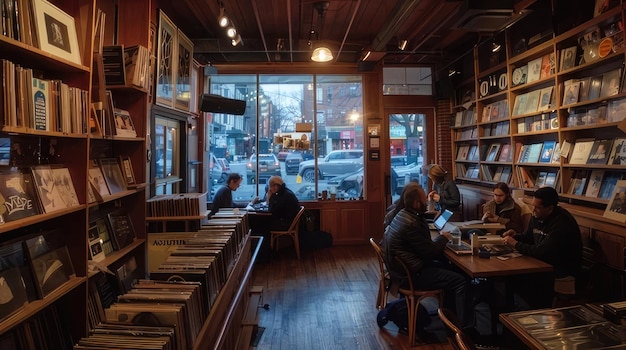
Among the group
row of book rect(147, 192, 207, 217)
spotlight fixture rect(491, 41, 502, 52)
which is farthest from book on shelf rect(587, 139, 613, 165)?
row of book rect(147, 192, 207, 217)

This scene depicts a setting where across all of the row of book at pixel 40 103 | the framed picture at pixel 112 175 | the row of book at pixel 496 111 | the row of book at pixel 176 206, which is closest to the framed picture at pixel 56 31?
the row of book at pixel 40 103

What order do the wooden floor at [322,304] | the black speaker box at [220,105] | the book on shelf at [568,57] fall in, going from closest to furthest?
1. the wooden floor at [322,304]
2. the book on shelf at [568,57]
3. the black speaker box at [220,105]

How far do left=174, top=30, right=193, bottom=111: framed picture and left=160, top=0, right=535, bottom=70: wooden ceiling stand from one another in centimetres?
40

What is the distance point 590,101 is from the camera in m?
3.52

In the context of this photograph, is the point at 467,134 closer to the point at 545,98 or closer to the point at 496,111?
the point at 496,111

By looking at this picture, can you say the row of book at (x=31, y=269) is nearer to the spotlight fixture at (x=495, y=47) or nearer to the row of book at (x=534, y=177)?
the row of book at (x=534, y=177)

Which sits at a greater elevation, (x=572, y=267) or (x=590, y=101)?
(x=590, y=101)

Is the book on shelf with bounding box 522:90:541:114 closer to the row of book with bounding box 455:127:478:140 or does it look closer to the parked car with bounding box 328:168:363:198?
the row of book with bounding box 455:127:478:140

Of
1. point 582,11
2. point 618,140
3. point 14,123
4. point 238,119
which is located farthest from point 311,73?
point 14,123

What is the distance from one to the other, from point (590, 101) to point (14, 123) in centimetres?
455

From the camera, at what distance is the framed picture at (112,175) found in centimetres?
264

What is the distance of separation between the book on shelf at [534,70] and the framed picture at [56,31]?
4.78m

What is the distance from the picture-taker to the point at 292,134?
21.3ft

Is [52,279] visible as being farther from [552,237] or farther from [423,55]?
[423,55]
